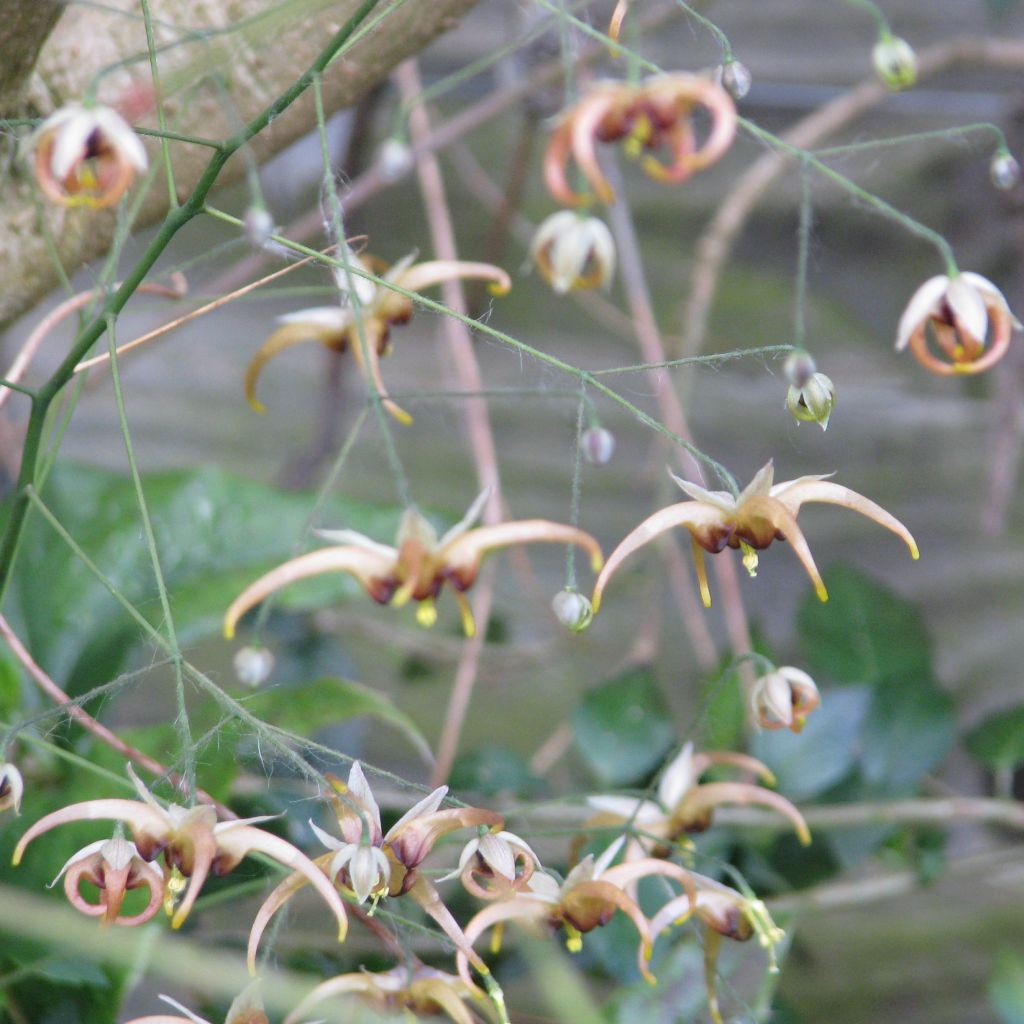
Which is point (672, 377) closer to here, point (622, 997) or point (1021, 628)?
point (1021, 628)

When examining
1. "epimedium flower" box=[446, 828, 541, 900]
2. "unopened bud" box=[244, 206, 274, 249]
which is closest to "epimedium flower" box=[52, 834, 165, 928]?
"epimedium flower" box=[446, 828, 541, 900]

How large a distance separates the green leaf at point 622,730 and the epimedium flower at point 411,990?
483mm

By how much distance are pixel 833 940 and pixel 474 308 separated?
0.73 meters

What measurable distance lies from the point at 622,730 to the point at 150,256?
2.12 ft

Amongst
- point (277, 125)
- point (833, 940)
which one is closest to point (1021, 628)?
point (833, 940)

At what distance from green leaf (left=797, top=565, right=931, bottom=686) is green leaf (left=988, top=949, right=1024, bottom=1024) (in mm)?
274

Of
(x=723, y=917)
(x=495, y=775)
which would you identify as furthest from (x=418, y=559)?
(x=495, y=775)

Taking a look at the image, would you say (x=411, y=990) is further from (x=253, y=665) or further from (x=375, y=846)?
(x=253, y=665)

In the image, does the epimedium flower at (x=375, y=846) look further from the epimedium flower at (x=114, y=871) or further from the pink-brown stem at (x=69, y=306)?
the pink-brown stem at (x=69, y=306)

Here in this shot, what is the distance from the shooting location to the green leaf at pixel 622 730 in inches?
38.6

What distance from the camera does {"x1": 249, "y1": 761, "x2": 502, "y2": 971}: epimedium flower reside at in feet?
1.41

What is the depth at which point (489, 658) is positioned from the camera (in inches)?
47.9

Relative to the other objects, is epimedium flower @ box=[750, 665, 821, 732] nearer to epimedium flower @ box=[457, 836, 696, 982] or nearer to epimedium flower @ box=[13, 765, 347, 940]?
epimedium flower @ box=[457, 836, 696, 982]

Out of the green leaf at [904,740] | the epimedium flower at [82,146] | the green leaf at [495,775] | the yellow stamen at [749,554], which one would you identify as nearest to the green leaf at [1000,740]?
the green leaf at [904,740]
